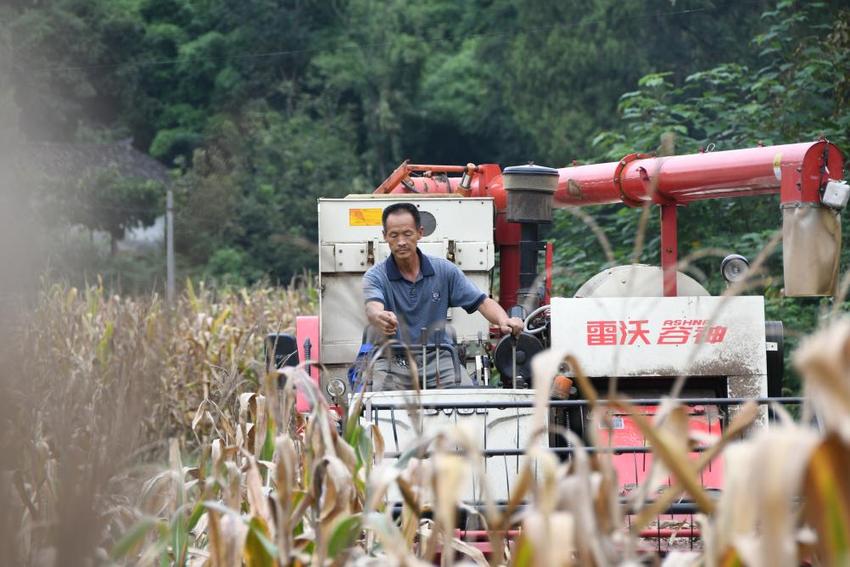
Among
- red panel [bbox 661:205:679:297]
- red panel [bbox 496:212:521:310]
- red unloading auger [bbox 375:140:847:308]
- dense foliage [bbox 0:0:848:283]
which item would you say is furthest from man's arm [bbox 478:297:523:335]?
dense foliage [bbox 0:0:848:283]

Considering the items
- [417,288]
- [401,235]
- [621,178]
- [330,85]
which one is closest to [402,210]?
[401,235]

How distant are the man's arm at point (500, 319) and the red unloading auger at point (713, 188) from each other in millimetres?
760

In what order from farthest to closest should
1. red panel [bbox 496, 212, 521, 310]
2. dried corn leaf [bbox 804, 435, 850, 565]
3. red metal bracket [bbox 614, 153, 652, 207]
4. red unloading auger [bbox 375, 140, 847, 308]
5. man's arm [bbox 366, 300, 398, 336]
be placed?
1. red panel [bbox 496, 212, 521, 310]
2. red metal bracket [bbox 614, 153, 652, 207]
3. red unloading auger [bbox 375, 140, 847, 308]
4. man's arm [bbox 366, 300, 398, 336]
5. dried corn leaf [bbox 804, 435, 850, 565]

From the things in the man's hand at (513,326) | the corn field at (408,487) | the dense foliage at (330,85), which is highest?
the dense foliage at (330,85)

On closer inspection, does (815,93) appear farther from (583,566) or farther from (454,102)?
(454,102)

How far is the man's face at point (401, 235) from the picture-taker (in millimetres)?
7625

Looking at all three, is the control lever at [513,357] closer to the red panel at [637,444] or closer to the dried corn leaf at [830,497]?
the red panel at [637,444]

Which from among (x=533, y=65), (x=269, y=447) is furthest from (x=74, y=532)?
(x=533, y=65)

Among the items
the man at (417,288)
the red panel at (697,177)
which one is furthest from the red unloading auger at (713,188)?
the man at (417,288)

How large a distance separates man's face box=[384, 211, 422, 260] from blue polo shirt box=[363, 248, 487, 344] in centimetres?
11

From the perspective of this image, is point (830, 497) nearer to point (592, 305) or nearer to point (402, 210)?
point (592, 305)

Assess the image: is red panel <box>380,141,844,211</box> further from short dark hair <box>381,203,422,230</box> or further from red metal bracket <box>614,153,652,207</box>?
short dark hair <box>381,203,422,230</box>

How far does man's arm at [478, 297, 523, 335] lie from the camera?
696 cm

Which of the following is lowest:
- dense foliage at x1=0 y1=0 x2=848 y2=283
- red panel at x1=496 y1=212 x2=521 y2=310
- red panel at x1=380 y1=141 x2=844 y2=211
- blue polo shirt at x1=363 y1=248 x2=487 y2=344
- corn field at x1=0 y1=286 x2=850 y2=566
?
corn field at x1=0 y1=286 x2=850 y2=566
